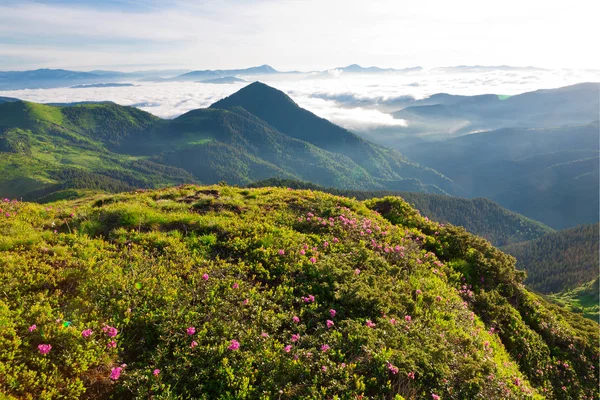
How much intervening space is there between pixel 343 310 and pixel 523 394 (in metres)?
5.07

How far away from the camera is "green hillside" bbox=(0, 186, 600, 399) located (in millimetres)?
6031

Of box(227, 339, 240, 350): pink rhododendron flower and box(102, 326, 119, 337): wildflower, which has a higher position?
box(102, 326, 119, 337): wildflower

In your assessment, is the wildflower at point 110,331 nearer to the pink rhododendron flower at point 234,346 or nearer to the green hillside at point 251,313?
the green hillside at point 251,313

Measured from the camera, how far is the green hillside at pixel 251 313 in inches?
237

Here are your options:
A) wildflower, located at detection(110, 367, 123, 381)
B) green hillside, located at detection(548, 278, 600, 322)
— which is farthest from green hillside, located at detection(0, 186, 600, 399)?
green hillside, located at detection(548, 278, 600, 322)

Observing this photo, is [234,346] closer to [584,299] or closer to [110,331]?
[110,331]

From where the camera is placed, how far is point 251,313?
7.65 m

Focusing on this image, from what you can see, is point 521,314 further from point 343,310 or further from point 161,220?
point 161,220

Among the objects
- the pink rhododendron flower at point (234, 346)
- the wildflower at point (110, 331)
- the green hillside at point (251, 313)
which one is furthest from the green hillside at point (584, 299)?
the wildflower at point (110, 331)

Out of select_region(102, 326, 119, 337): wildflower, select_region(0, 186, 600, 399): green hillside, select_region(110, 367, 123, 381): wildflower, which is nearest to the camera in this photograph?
select_region(110, 367, 123, 381): wildflower

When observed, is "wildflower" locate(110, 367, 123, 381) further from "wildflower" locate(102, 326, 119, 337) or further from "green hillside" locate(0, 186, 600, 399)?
"wildflower" locate(102, 326, 119, 337)

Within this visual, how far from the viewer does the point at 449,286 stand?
11672mm

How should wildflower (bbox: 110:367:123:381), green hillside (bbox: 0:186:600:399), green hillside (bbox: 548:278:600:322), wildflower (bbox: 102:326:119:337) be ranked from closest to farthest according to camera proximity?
wildflower (bbox: 110:367:123:381) → green hillside (bbox: 0:186:600:399) → wildflower (bbox: 102:326:119:337) → green hillside (bbox: 548:278:600:322)

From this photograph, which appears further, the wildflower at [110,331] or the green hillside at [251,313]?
the wildflower at [110,331]
